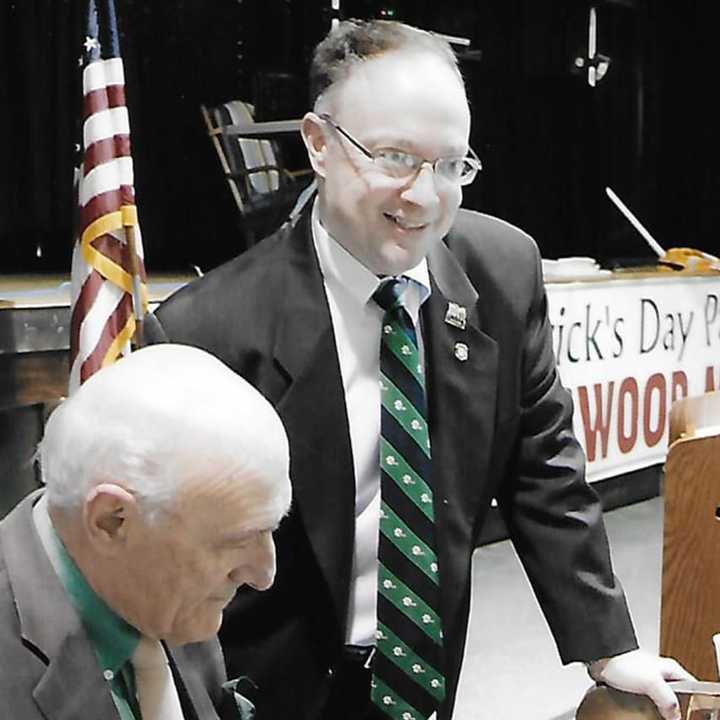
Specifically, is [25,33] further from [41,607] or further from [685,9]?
[685,9]

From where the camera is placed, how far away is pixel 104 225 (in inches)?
104

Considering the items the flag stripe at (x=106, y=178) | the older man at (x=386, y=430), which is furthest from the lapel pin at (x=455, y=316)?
the flag stripe at (x=106, y=178)

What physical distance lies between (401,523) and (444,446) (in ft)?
0.39

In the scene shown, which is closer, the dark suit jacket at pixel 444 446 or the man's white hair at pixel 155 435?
the man's white hair at pixel 155 435

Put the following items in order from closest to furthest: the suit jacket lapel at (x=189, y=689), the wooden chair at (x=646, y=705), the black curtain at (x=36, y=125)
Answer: the suit jacket lapel at (x=189, y=689), the wooden chair at (x=646, y=705), the black curtain at (x=36, y=125)

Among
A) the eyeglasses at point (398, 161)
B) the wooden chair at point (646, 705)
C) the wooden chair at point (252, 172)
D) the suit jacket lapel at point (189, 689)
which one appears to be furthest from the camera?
the wooden chair at point (252, 172)


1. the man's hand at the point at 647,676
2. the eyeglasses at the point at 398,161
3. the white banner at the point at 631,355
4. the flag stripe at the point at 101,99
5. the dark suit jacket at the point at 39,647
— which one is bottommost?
the white banner at the point at 631,355

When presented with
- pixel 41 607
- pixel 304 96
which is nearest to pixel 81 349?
pixel 41 607

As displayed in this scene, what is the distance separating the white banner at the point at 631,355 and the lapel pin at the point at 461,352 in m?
2.59

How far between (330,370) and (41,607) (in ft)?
1.96

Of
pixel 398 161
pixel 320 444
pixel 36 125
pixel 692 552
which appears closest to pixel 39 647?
pixel 320 444

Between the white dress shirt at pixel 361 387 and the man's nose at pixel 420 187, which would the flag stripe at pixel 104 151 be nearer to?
the white dress shirt at pixel 361 387

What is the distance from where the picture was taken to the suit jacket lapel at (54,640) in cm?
89

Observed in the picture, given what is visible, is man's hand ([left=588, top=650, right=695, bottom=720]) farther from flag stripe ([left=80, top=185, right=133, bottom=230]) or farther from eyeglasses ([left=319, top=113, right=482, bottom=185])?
flag stripe ([left=80, top=185, right=133, bottom=230])
